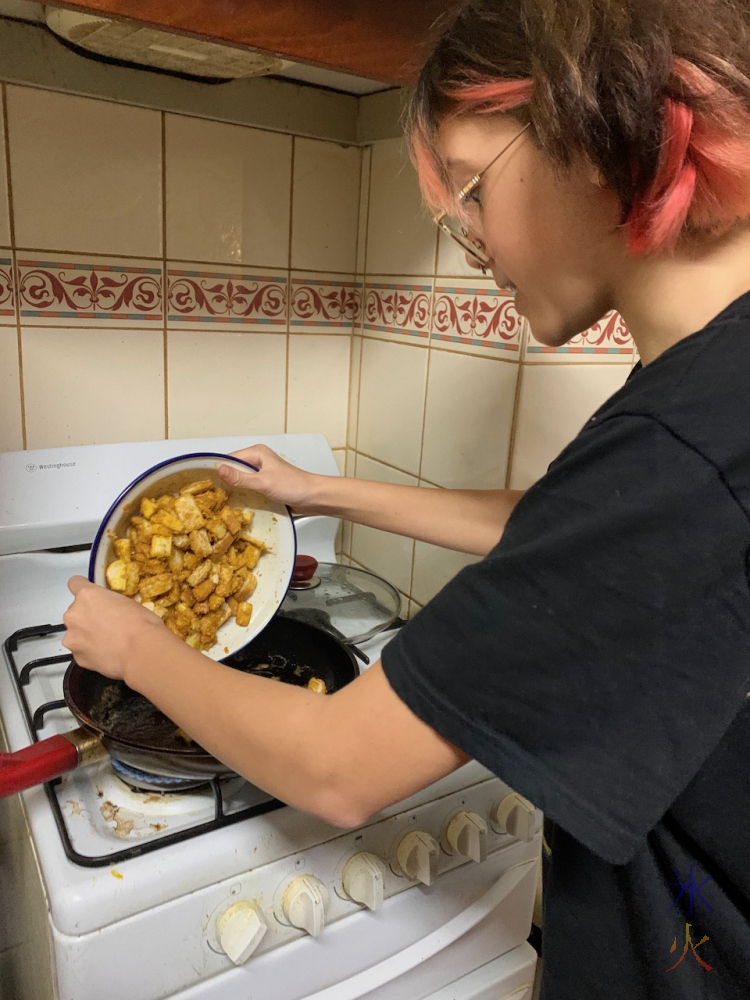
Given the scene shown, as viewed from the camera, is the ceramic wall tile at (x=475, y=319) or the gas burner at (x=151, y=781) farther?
the ceramic wall tile at (x=475, y=319)

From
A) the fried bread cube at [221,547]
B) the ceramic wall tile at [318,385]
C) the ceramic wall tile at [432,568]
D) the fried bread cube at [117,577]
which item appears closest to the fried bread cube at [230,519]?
the fried bread cube at [221,547]

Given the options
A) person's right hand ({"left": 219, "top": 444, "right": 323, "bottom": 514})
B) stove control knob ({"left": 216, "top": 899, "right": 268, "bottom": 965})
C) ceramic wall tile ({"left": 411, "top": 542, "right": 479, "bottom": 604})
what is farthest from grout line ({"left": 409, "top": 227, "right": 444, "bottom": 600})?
stove control knob ({"left": 216, "top": 899, "right": 268, "bottom": 965})

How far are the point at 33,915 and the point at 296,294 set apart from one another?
897mm

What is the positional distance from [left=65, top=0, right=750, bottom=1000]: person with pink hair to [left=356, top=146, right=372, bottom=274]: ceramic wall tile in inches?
25.6

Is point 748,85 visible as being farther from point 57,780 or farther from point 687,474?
point 57,780

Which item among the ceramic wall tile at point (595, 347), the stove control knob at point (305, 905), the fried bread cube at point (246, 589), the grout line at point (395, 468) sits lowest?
the stove control knob at point (305, 905)

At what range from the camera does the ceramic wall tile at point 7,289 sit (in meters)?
0.95

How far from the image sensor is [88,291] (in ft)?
3.31

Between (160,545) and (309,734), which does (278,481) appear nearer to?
(160,545)

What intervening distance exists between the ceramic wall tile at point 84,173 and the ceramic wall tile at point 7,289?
3 centimetres

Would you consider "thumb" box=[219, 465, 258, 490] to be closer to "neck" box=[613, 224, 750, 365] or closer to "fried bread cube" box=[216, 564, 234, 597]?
"fried bread cube" box=[216, 564, 234, 597]

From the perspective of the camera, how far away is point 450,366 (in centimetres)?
105

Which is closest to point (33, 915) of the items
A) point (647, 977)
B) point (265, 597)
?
point (265, 597)

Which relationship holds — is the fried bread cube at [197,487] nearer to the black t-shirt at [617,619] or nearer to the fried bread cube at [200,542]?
the fried bread cube at [200,542]
